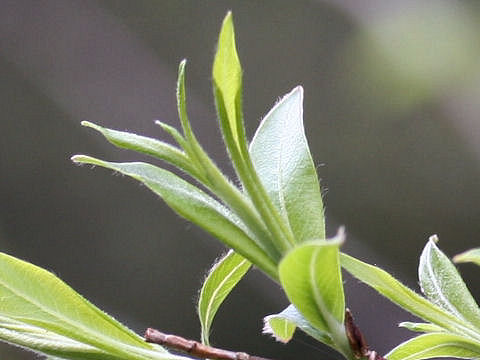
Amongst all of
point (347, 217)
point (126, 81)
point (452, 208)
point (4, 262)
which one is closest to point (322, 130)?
point (347, 217)

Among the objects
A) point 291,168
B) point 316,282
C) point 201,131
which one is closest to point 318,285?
point 316,282

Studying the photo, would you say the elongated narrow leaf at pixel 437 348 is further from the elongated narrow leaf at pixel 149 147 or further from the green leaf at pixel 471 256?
the elongated narrow leaf at pixel 149 147

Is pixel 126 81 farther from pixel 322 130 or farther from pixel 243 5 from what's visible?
pixel 322 130

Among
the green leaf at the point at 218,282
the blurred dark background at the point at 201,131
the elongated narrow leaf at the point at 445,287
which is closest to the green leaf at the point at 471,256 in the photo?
the elongated narrow leaf at the point at 445,287

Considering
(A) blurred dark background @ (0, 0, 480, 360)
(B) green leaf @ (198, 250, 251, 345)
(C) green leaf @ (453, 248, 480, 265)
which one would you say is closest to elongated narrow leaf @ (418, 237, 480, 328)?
(C) green leaf @ (453, 248, 480, 265)

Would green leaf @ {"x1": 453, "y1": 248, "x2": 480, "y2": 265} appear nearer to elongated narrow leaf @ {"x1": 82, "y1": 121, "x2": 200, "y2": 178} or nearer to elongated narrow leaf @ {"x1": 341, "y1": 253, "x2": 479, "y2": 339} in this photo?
elongated narrow leaf @ {"x1": 341, "y1": 253, "x2": 479, "y2": 339}
